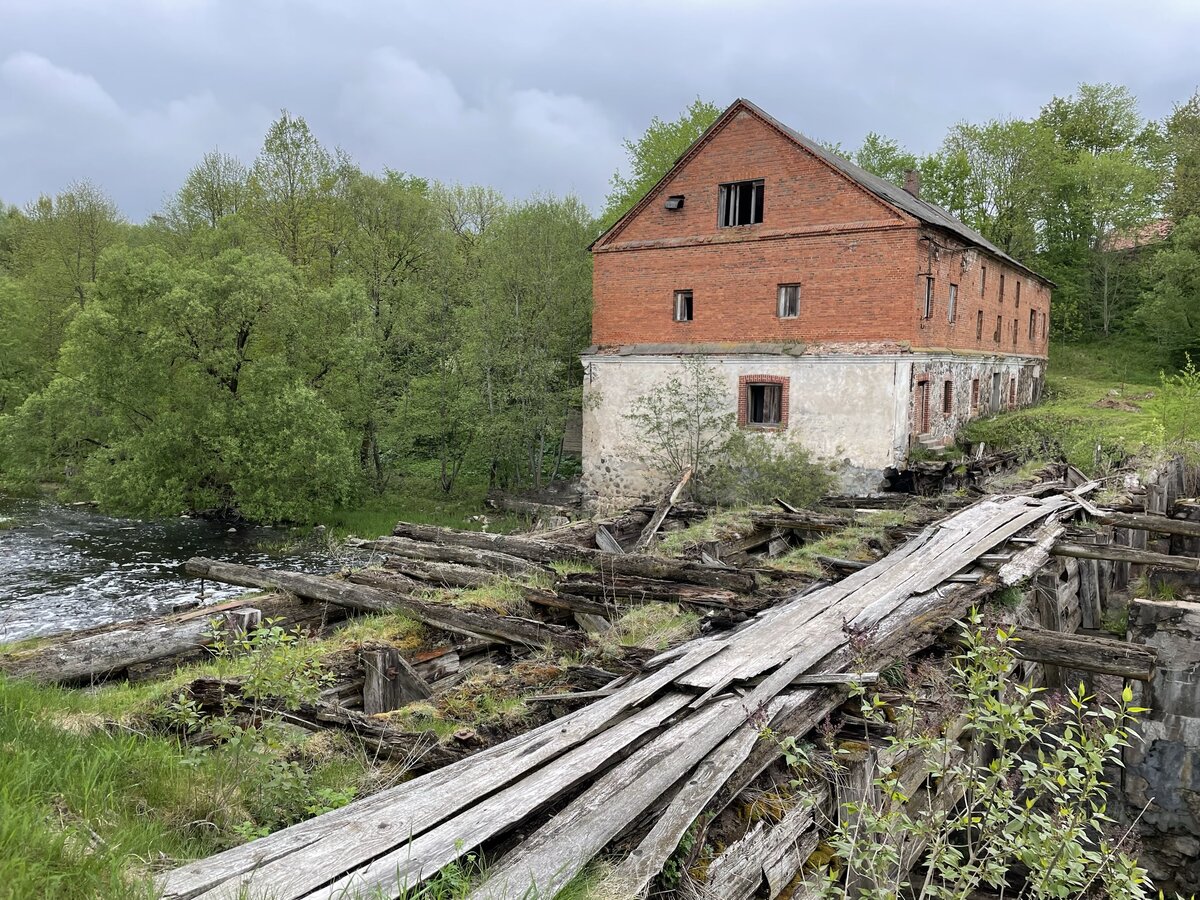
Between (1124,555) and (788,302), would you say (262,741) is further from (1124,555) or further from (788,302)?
(788,302)

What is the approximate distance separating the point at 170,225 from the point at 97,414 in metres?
14.9

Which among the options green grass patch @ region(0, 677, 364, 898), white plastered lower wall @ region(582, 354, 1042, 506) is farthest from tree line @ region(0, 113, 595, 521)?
green grass patch @ region(0, 677, 364, 898)

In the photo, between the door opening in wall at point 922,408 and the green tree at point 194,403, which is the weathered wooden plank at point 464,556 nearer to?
the green tree at point 194,403

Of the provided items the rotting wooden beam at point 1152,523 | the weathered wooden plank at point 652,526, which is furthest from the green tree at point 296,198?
the rotting wooden beam at point 1152,523

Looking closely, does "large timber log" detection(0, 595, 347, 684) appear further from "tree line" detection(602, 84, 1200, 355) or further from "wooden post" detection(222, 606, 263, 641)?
"tree line" detection(602, 84, 1200, 355)

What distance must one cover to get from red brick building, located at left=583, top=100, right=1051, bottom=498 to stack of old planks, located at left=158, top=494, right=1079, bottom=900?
53.5 ft

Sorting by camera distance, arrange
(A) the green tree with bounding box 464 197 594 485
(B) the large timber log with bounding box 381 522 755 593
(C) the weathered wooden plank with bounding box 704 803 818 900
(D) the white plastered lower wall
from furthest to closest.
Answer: (A) the green tree with bounding box 464 197 594 485 < (D) the white plastered lower wall < (B) the large timber log with bounding box 381 522 755 593 < (C) the weathered wooden plank with bounding box 704 803 818 900

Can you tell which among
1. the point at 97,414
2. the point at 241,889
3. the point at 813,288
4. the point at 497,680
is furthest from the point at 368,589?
the point at 97,414

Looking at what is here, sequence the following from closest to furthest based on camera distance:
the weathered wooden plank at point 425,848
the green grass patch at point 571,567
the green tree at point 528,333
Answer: the weathered wooden plank at point 425,848
the green grass patch at point 571,567
the green tree at point 528,333

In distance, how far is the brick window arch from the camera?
23656 millimetres

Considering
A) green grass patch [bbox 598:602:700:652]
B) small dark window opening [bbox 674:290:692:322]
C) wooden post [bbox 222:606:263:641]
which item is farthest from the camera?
small dark window opening [bbox 674:290:692:322]

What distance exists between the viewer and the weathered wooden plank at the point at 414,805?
3.10 m

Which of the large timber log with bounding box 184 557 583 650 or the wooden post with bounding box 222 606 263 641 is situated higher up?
the large timber log with bounding box 184 557 583 650

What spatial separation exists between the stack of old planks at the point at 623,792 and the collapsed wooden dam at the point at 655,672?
15mm
